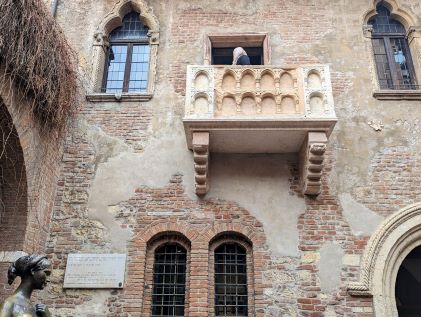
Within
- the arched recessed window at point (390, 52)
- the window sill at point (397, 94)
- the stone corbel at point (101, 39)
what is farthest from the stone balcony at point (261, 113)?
the stone corbel at point (101, 39)

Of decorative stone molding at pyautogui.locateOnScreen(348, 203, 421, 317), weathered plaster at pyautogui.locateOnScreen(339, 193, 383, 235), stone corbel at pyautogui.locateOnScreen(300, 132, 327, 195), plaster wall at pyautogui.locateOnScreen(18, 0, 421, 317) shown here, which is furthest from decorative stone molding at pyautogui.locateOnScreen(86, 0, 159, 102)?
decorative stone molding at pyautogui.locateOnScreen(348, 203, 421, 317)

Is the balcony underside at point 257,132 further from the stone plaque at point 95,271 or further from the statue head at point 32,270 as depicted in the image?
the statue head at point 32,270

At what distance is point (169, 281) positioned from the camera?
729cm

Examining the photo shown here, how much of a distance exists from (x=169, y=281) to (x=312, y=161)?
285 centimetres

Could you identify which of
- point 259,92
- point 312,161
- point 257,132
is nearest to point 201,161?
point 257,132

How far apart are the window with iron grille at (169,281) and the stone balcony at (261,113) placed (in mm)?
1077

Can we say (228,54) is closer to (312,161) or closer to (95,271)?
(312,161)

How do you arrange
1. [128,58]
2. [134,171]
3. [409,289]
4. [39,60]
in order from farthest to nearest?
[409,289]
[128,58]
[134,171]
[39,60]

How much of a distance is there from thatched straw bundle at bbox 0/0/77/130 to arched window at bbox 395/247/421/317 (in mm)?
7445

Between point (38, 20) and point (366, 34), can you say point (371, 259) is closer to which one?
point (366, 34)

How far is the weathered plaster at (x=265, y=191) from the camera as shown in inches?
288

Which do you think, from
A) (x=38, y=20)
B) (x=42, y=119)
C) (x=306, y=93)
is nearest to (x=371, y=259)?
(x=306, y=93)

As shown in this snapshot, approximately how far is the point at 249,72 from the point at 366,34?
2.90 metres

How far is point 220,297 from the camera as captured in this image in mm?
7160
